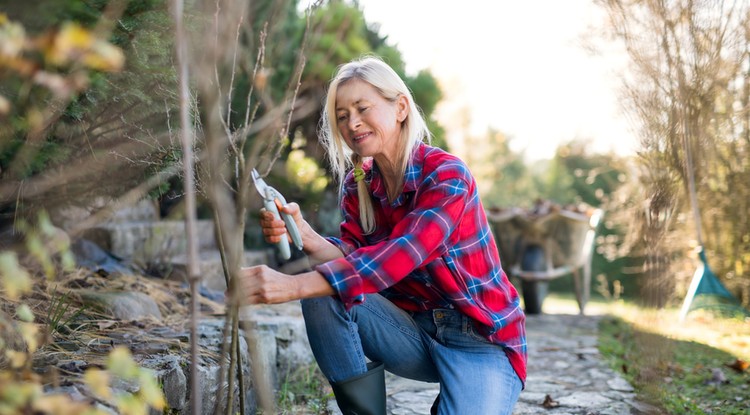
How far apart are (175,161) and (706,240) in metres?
5.60

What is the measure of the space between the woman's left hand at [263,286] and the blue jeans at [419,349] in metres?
0.47

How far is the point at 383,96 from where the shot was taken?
214 cm

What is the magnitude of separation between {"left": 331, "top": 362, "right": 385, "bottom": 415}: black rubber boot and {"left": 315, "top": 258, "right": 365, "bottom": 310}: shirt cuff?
424mm

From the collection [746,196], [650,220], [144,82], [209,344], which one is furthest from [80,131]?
[746,196]

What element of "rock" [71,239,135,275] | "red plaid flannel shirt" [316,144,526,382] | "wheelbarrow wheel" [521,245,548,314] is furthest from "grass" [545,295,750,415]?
"rock" [71,239,135,275]

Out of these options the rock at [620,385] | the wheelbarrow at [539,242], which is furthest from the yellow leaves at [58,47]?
the wheelbarrow at [539,242]

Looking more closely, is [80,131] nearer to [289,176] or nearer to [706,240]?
[289,176]

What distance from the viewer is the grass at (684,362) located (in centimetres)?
291

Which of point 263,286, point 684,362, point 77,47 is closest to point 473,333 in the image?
point 263,286

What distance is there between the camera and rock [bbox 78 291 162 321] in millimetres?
2639

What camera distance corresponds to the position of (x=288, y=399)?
113 inches

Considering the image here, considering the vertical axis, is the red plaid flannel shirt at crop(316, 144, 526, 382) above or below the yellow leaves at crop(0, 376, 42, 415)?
above

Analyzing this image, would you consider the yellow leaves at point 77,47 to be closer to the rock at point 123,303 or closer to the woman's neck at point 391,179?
the woman's neck at point 391,179

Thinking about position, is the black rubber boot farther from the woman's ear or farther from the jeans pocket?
the woman's ear
